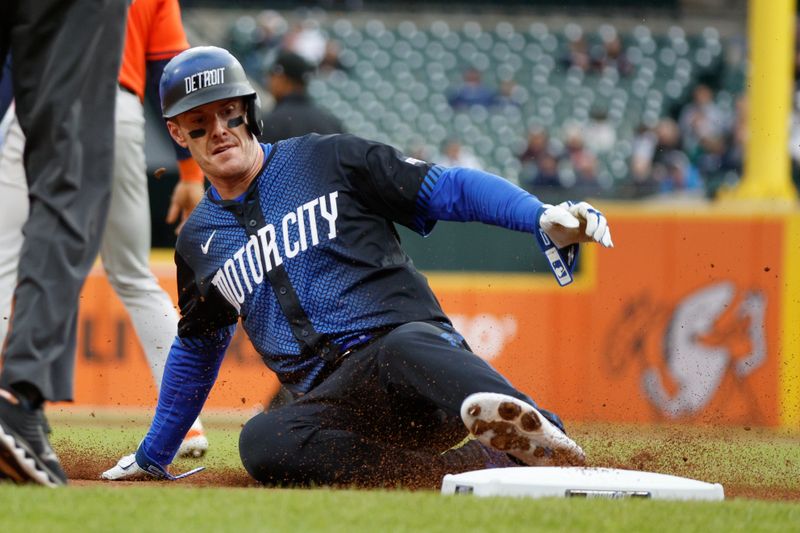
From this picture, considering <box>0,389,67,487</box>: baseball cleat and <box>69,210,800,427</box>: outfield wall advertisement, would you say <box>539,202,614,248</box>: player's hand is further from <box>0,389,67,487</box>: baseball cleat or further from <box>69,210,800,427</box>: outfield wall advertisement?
<box>69,210,800,427</box>: outfield wall advertisement

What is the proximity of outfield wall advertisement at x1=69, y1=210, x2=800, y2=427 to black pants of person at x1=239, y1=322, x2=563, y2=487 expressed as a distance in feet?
15.7

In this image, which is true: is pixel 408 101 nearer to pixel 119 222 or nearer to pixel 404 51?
pixel 404 51

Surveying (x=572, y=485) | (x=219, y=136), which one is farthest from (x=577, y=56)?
(x=572, y=485)

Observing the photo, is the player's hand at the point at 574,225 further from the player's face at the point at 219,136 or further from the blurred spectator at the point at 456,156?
the blurred spectator at the point at 456,156

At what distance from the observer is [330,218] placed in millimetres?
4449

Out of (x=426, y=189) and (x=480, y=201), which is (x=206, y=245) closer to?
(x=426, y=189)

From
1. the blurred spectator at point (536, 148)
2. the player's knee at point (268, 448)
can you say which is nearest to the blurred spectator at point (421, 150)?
the blurred spectator at point (536, 148)

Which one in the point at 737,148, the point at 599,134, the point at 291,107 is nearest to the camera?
the point at 291,107

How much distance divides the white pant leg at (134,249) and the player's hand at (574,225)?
225 centimetres

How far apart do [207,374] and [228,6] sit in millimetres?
15418

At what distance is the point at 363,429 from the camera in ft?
14.3

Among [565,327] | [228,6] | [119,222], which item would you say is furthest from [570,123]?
[119,222]

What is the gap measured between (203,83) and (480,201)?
1.05m

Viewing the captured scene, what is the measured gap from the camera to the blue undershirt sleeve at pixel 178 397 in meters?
4.64
